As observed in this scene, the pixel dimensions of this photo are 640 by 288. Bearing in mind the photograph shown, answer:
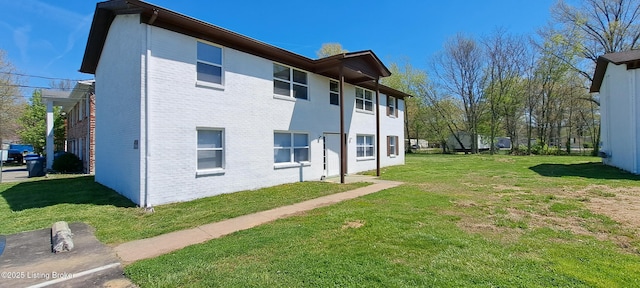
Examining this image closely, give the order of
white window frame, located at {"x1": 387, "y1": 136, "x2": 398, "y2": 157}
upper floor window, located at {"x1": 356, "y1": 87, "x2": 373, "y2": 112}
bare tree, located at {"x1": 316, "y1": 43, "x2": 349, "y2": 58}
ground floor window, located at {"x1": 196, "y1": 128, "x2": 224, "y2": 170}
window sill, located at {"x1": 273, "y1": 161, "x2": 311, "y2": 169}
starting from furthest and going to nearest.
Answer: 1. bare tree, located at {"x1": 316, "y1": 43, "x2": 349, "y2": 58}
2. white window frame, located at {"x1": 387, "y1": 136, "x2": 398, "y2": 157}
3. upper floor window, located at {"x1": 356, "y1": 87, "x2": 373, "y2": 112}
4. window sill, located at {"x1": 273, "y1": 161, "x2": 311, "y2": 169}
5. ground floor window, located at {"x1": 196, "y1": 128, "x2": 224, "y2": 170}

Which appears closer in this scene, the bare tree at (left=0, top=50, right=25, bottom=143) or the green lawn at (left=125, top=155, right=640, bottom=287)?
the green lawn at (left=125, top=155, right=640, bottom=287)

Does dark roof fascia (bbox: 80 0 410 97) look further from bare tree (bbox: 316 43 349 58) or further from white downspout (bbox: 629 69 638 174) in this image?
bare tree (bbox: 316 43 349 58)

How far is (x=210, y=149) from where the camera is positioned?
9367mm

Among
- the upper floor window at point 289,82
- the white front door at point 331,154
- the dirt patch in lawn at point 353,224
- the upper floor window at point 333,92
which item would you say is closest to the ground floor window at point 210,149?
the upper floor window at point 289,82

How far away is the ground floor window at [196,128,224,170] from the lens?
9.16 m

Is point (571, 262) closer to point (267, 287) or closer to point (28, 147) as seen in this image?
point (267, 287)

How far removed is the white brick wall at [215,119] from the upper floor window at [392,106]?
7.54m

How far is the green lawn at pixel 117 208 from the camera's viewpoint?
6.16 meters

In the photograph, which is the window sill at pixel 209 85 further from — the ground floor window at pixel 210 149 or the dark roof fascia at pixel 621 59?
the dark roof fascia at pixel 621 59

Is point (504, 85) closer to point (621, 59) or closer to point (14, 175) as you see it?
point (621, 59)

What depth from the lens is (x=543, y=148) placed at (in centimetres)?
3173

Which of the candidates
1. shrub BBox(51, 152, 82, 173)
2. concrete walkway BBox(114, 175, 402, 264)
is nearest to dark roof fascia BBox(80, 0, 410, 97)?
shrub BBox(51, 152, 82, 173)

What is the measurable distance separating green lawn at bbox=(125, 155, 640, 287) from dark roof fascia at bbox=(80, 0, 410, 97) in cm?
656

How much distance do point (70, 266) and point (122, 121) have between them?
20.9 feet
